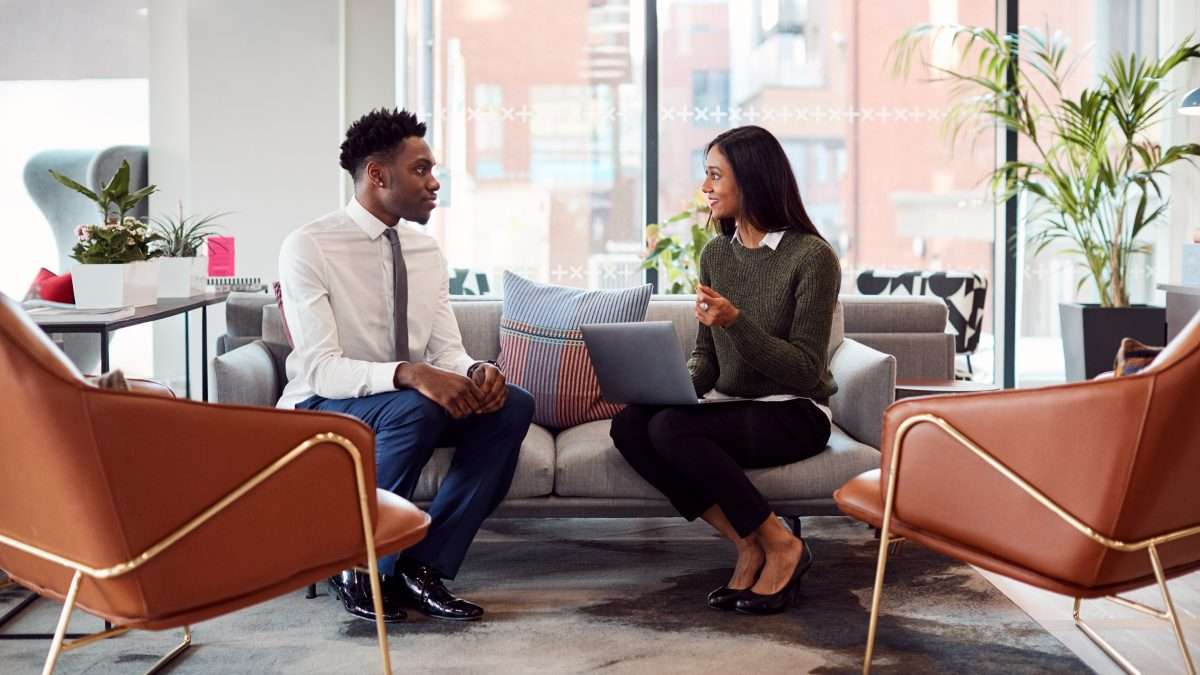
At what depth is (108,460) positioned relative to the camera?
5.99 ft

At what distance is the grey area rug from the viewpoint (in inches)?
101

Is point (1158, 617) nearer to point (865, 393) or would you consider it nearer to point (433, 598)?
point (865, 393)

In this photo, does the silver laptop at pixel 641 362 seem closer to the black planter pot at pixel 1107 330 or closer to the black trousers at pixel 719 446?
the black trousers at pixel 719 446

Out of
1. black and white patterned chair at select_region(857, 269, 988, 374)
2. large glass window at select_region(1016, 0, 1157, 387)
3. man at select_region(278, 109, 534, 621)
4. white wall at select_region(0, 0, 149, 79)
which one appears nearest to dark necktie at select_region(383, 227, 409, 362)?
man at select_region(278, 109, 534, 621)

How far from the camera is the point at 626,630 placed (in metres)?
2.78

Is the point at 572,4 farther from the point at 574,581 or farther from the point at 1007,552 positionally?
the point at 1007,552

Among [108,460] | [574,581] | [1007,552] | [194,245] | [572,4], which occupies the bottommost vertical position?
[574,581]

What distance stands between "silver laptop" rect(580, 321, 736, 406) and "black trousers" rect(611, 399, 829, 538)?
0.05 metres

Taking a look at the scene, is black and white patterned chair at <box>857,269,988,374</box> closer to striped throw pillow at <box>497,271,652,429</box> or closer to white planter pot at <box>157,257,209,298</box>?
striped throw pillow at <box>497,271,652,429</box>

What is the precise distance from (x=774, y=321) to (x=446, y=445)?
0.87 m

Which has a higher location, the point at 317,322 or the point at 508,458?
the point at 317,322

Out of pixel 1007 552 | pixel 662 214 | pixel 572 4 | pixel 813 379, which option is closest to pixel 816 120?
pixel 662 214

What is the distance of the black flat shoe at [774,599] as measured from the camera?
2.90 metres

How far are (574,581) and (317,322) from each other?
3.03ft
